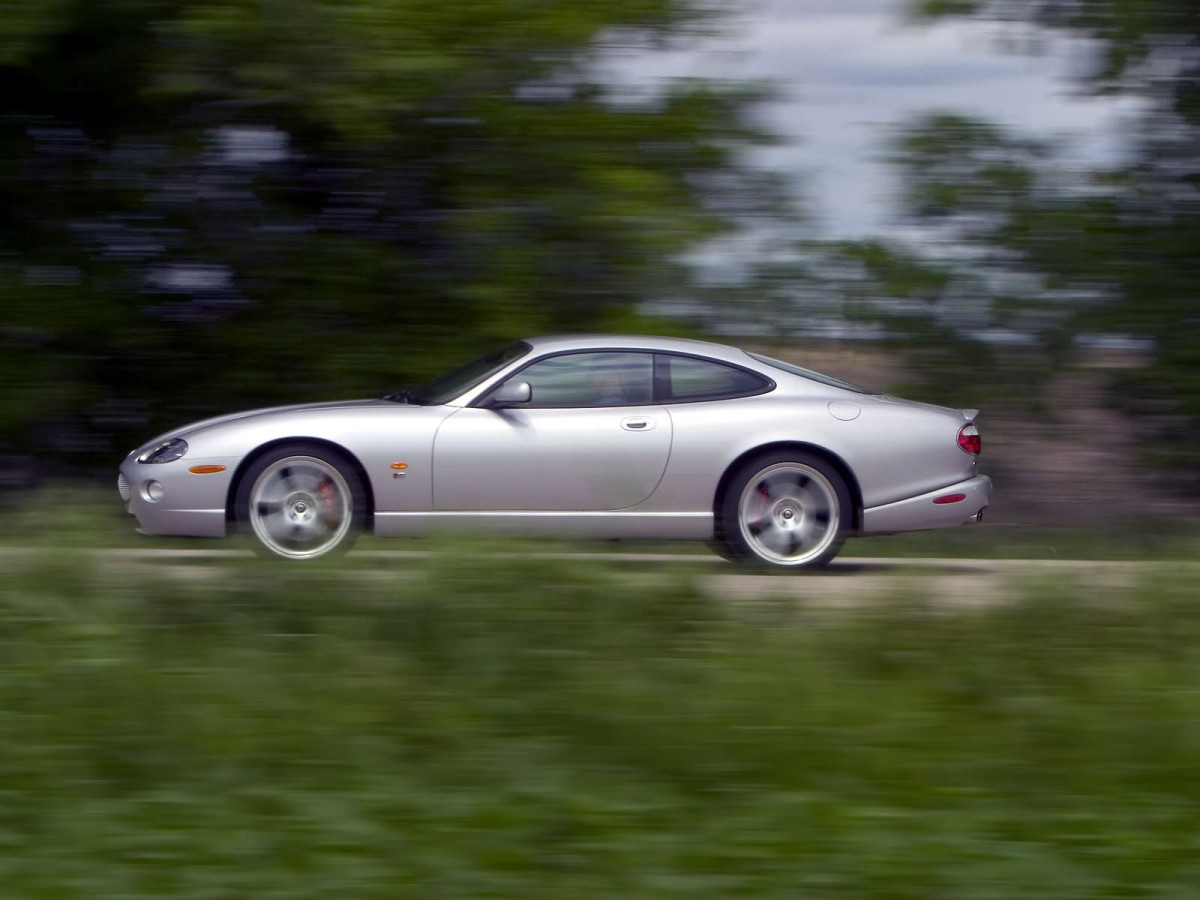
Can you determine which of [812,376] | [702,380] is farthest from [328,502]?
[812,376]

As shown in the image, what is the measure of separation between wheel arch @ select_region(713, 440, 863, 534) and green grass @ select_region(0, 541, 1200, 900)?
10.1 ft

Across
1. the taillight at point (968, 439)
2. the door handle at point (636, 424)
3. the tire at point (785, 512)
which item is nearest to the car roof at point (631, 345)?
the door handle at point (636, 424)

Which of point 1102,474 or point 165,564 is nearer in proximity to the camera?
point 165,564

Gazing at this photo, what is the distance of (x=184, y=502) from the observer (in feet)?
26.2

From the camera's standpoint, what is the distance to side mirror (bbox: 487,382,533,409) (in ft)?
26.6

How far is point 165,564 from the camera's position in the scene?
5199 mm

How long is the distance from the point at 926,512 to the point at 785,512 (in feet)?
2.72

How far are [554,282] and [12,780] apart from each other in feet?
23.1

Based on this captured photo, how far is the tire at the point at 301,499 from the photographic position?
798 cm

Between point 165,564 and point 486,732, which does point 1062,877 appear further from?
point 165,564

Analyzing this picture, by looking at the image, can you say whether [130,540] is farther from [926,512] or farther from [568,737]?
[926,512]

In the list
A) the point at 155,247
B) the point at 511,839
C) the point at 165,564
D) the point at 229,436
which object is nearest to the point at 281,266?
the point at 155,247

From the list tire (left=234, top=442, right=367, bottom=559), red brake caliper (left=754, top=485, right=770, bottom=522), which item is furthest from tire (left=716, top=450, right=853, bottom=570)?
tire (left=234, top=442, right=367, bottom=559)

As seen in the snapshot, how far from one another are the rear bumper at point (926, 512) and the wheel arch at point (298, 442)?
2835 millimetres
